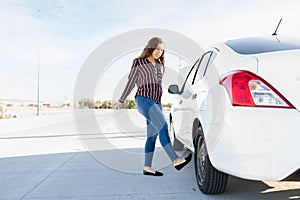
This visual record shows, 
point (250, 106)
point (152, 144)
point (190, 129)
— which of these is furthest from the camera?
point (152, 144)

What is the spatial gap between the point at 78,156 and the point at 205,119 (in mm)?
3661

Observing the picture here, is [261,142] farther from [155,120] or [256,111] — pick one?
[155,120]

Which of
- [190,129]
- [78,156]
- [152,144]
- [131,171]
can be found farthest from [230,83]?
[78,156]

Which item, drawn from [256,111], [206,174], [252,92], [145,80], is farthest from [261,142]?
[145,80]

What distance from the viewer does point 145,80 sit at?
4008 mm

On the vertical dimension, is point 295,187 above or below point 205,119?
below

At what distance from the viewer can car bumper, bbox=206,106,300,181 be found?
2238 millimetres

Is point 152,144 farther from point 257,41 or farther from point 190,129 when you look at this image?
point 257,41

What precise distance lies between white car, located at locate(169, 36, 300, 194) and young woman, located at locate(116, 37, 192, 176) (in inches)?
40.6

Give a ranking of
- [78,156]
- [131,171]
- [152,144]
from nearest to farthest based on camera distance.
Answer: [152,144] < [131,171] < [78,156]

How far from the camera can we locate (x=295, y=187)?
12.0 feet

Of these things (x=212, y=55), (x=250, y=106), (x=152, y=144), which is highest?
(x=212, y=55)

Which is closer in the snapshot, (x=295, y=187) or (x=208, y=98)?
(x=208, y=98)

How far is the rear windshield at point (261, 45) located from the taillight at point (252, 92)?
37 centimetres
